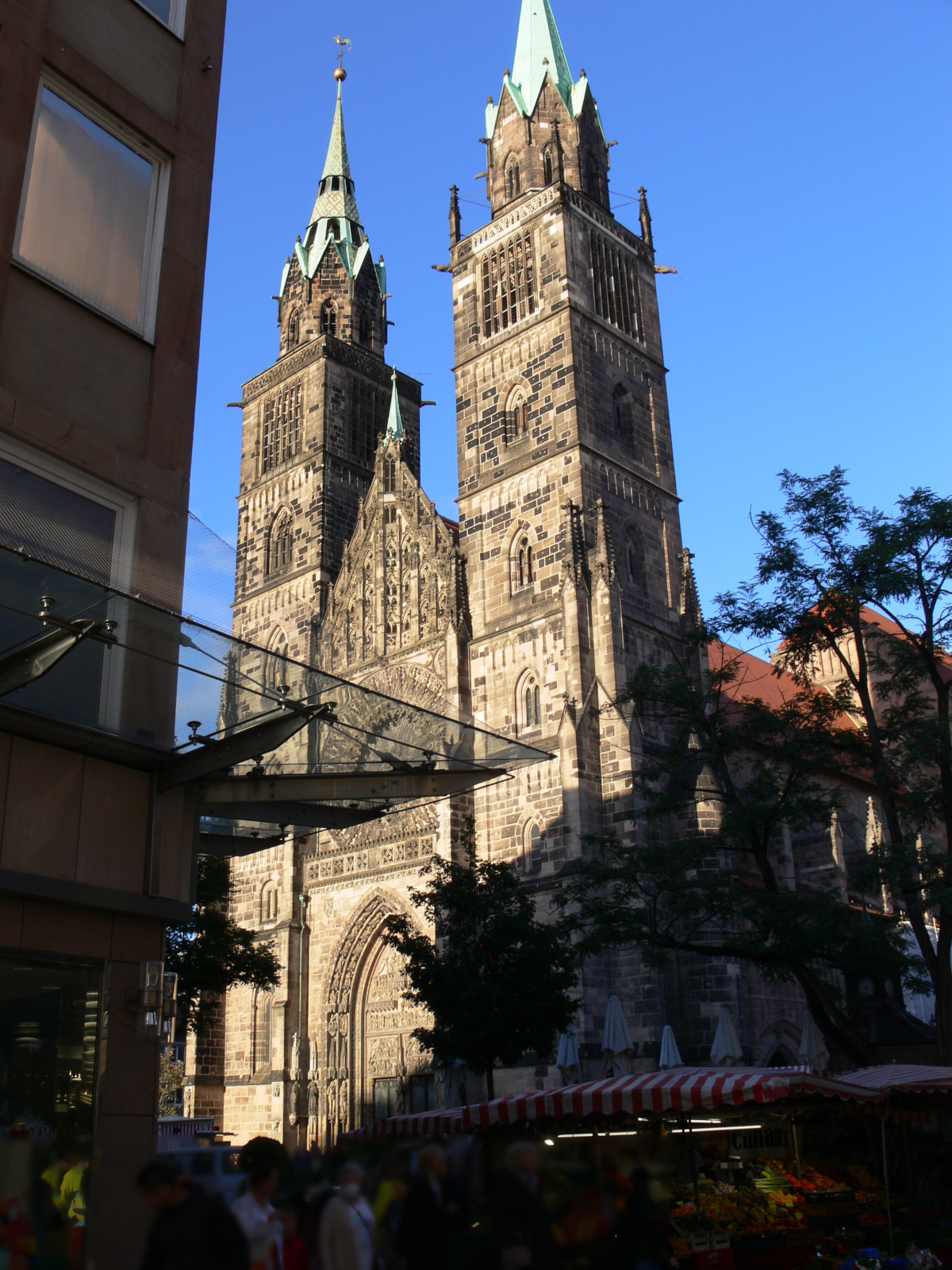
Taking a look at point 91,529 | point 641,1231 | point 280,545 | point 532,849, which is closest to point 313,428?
point 280,545

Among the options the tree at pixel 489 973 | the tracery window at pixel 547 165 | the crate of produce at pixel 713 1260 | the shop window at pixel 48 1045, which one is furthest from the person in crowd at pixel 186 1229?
the tracery window at pixel 547 165

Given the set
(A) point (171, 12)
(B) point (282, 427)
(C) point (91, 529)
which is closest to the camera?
(C) point (91, 529)

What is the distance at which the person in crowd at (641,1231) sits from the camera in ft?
16.1

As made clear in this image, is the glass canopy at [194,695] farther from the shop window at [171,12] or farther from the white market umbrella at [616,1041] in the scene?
the white market umbrella at [616,1041]

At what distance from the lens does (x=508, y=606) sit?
90.4ft

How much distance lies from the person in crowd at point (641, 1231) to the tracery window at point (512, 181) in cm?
3058

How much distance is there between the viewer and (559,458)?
2794cm

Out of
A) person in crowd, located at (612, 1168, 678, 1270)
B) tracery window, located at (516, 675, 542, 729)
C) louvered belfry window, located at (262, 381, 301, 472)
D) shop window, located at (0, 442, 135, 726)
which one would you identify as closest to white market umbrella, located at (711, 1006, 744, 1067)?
tracery window, located at (516, 675, 542, 729)

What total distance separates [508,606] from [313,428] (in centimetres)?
1235

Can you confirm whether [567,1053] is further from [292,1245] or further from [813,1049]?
[292,1245]

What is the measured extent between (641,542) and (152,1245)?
25922mm

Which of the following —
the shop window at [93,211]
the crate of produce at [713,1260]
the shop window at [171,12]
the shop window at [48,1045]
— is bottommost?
the crate of produce at [713,1260]

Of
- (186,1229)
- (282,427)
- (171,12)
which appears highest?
(282,427)

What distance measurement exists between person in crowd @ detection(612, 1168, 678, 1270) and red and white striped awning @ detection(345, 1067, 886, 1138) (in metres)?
5.84
